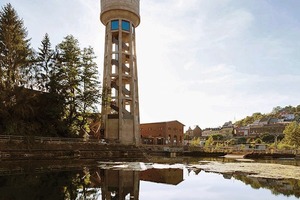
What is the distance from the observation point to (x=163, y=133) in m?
77.1

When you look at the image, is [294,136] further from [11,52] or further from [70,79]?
[11,52]

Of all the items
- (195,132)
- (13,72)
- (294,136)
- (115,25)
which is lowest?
(294,136)

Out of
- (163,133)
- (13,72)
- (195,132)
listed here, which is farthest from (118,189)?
(195,132)

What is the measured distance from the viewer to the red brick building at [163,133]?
2982 inches

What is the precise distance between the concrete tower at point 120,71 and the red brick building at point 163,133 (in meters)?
21.1

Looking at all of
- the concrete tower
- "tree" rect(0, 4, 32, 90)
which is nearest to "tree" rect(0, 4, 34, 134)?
"tree" rect(0, 4, 32, 90)

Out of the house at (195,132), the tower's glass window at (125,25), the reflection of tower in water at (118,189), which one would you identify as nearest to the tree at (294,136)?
the tower's glass window at (125,25)

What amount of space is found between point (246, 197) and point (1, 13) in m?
38.8

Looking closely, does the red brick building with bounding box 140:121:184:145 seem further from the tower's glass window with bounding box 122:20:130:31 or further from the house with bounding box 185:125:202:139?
the house with bounding box 185:125:202:139

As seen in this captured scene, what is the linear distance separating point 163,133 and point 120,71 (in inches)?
1160

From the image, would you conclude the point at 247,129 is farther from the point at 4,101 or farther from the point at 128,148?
the point at 4,101

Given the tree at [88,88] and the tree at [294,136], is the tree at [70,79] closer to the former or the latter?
the tree at [88,88]

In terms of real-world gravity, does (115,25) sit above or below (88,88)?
above

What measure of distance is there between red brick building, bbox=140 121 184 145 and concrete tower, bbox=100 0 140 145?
21.1 metres
